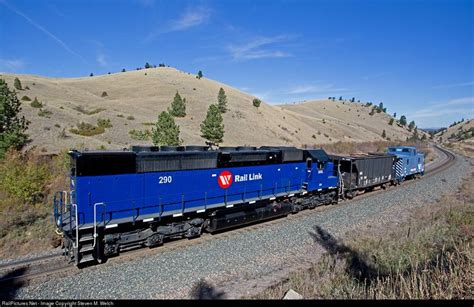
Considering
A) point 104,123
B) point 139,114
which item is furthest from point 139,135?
point 139,114

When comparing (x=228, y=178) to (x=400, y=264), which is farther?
(x=228, y=178)

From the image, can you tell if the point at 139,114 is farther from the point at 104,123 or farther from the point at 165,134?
the point at 165,134

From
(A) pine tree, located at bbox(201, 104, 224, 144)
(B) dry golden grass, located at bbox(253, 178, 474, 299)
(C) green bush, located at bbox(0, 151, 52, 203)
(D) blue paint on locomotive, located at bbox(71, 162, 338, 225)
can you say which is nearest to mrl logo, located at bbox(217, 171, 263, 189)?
(D) blue paint on locomotive, located at bbox(71, 162, 338, 225)

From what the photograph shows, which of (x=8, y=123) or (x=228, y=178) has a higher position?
(x=8, y=123)

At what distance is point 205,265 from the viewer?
10.6 m

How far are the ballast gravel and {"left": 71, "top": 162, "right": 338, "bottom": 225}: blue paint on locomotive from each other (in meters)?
1.80

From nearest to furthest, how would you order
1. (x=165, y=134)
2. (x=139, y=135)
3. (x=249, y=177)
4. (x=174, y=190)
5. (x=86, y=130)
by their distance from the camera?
(x=174, y=190) → (x=249, y=177) → (x=165, y=134) → (x=86, y=130) → (x=139, y=135)

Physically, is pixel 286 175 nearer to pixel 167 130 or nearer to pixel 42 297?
pixel 42 297

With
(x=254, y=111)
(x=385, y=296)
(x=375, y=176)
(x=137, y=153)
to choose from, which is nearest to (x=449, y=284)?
(x=385, y=296)

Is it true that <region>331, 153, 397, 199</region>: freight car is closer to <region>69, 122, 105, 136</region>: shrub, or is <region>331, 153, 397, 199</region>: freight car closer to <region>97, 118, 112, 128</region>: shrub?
<region>69, 122, 105, 136</region>: shrub

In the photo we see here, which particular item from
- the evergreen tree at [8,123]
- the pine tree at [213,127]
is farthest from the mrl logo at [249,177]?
the pine tree at [213,127]

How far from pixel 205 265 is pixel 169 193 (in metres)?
3.68

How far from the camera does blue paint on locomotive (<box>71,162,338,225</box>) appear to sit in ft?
35.5

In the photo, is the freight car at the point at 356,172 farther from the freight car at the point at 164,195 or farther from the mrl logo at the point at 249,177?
the mrl logo at the point at 249,177
